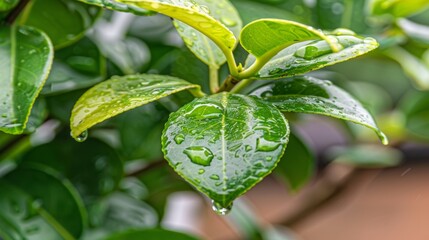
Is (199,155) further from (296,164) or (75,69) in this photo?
(296,164)

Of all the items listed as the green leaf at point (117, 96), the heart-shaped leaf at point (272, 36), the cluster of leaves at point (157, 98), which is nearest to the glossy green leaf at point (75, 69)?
the cluster of leaves at point (157, 98)

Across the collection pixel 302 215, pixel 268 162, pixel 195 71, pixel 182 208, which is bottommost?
pixel 182 208

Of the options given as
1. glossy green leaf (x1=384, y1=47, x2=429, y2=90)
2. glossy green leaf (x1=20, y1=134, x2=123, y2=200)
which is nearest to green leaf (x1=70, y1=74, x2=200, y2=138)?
glossy green leaf (x1=20, y1=134, x2=123, y2=200)

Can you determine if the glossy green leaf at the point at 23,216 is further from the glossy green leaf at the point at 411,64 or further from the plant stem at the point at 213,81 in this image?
the glossy green leaf at the point at 411,64

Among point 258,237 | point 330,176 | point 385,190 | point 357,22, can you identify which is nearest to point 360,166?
point 330,176

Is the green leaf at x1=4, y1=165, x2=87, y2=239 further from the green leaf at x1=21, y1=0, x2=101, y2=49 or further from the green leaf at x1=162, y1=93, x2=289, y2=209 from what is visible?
the green leaf at x1=162, y1=93, x2=289, y2=209

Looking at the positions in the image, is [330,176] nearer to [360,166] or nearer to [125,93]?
[360,166]
